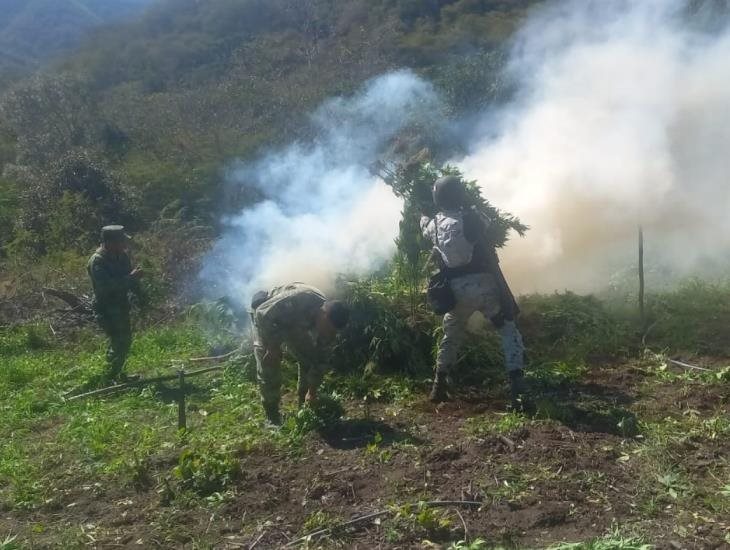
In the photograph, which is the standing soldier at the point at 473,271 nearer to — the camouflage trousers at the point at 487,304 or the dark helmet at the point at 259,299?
the camouflage trousers at the point at 487,304

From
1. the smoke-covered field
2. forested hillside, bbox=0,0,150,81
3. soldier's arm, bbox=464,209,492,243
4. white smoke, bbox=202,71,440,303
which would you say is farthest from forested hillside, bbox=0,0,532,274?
soldier's arm, bbox=464,209,492,243

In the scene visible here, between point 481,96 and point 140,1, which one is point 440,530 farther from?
point 140,1

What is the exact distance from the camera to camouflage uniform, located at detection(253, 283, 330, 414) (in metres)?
5.94

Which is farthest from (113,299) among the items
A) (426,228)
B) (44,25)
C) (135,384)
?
(44,25)

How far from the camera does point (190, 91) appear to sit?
28297 millimetres

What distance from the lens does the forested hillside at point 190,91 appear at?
1722cm

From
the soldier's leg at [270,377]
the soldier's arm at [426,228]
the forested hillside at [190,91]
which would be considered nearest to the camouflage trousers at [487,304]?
the soldier's arm at [426,228]

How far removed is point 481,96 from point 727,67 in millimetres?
9691

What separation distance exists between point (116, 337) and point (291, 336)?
3103mm

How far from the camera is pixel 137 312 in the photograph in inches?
424

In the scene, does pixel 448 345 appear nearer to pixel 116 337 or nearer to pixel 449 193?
pixel 449 193

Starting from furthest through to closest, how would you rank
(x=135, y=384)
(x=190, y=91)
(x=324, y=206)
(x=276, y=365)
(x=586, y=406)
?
1. (x=190, y=91)
2. (x=324, y=206)
3. (x=135, y=384)
4. (x=276, y=365)
5. (x=586, y=406)

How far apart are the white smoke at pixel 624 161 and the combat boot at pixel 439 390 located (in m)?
3.68

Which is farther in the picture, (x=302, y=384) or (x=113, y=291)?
(x=113, y=291)
